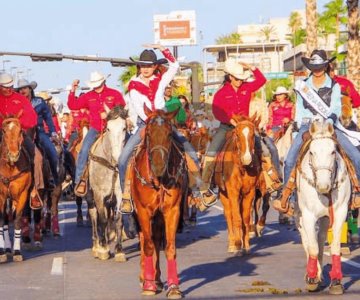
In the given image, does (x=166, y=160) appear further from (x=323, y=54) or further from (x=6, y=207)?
(x=6, y=207)

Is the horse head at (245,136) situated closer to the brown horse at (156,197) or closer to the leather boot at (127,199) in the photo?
the leather boot at (127,199)

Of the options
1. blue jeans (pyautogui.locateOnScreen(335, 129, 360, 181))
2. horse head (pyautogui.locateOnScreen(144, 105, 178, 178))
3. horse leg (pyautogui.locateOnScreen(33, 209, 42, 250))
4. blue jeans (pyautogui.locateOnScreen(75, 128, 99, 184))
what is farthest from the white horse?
horse leg (pyautogui.locateOnScreen(33, 209, 42, 250))

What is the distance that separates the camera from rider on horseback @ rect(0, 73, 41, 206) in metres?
19.9

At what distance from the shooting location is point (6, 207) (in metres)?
20.1

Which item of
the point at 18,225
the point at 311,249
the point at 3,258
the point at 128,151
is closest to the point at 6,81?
the point at 18,225

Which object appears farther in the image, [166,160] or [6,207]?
[6,207]

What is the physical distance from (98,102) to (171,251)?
6748mm

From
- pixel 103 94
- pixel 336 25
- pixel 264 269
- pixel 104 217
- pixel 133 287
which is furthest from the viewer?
pixel 336 25

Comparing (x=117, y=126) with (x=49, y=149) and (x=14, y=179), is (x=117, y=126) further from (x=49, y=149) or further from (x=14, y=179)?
(x=49, y=149)

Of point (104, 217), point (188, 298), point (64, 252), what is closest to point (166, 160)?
point (188, 298)

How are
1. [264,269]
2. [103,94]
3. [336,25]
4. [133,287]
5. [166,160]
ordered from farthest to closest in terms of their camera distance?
[336,25] < [103,94] < [264,269] < [133,287] < [166,160]

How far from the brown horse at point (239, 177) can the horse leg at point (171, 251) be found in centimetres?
445

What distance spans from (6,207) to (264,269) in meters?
4.64

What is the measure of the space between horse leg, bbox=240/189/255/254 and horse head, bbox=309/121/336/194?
188 inches
